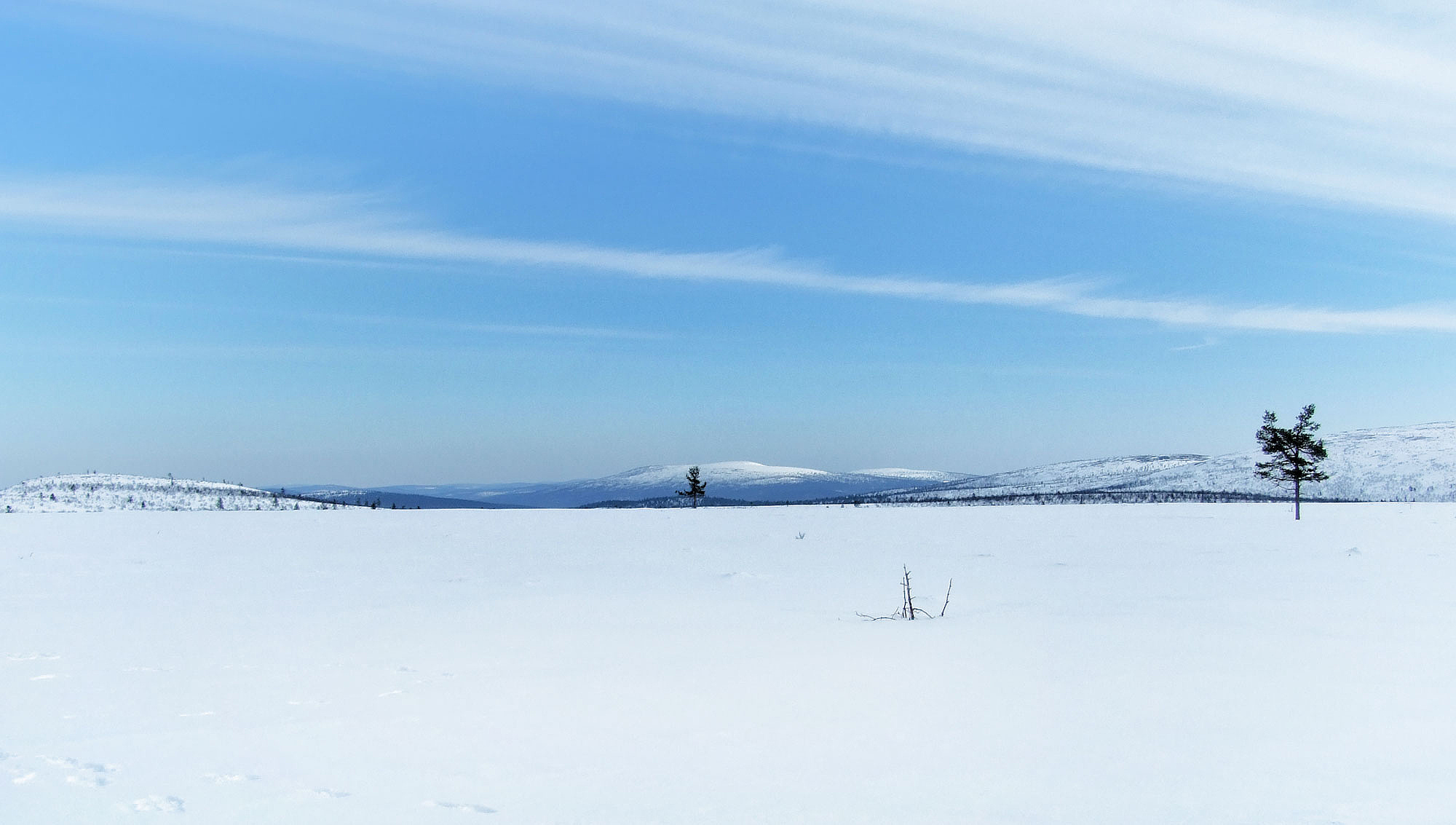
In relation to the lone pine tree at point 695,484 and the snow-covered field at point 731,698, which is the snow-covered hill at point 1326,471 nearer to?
the lone pine tree at point 695,484

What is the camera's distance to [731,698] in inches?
266

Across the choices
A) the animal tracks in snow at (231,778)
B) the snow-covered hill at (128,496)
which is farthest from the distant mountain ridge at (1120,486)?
the animal tracks in snow at (231,778)

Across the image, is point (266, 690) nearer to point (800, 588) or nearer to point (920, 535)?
point (800, 588)

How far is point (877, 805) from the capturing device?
464cm

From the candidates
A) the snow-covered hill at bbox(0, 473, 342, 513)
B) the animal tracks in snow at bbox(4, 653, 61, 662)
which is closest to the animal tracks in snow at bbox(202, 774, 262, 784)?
the animal tracks in snow at bbox(4, 653, 61, 662)

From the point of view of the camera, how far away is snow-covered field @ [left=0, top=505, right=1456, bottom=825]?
187 inches

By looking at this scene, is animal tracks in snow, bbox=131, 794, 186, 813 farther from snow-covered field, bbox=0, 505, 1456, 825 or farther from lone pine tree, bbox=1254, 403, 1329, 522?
lone pine tree, bbox=1254, 403, 1329, 522

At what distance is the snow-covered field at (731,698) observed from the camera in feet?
15.6

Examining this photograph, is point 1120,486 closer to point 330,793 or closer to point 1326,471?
point 1326,471

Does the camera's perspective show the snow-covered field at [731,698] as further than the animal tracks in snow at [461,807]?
Yes

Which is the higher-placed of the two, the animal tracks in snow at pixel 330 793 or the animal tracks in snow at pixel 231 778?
the animal tracks in snow at pixel 330 793

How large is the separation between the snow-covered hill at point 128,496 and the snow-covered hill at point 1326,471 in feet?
261

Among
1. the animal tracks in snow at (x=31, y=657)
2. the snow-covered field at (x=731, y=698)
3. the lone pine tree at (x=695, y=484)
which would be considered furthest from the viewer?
the lone pine tree at (x=695, y=484)

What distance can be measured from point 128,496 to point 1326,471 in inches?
4571
